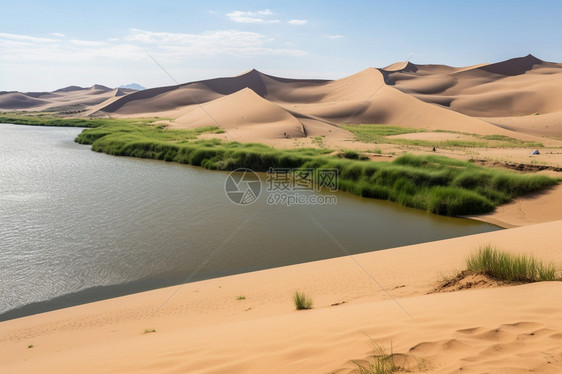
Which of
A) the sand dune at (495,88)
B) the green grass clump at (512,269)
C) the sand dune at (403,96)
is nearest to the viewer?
the green grass clump at (512,269)

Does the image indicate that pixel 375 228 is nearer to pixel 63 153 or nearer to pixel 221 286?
pixel 221 286

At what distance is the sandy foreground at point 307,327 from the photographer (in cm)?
327

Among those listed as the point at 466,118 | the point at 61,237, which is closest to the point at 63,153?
the point at 61,237

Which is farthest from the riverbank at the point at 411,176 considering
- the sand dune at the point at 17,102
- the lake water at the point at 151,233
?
the sand dune at the point at 17,102

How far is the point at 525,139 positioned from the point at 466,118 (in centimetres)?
1323

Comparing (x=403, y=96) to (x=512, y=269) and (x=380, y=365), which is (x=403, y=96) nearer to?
(x=512, y=269)

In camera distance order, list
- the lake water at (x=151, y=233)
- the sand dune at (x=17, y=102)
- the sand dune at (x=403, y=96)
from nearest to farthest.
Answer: the lake water at (x=151, y=233) → the sand dune at (x=403, y=96) → the sand dune at (x=17, y=102)

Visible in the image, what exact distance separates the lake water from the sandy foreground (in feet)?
4.15

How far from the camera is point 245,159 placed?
76.5ft

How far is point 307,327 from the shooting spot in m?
4.27

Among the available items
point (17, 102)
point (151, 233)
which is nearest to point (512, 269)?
point (151, 233)

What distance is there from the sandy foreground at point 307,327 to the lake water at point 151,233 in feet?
4.15

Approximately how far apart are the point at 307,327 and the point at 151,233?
7848 millimetres

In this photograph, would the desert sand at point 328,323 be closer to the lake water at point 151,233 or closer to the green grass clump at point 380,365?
the green grass clump at point 380,365
